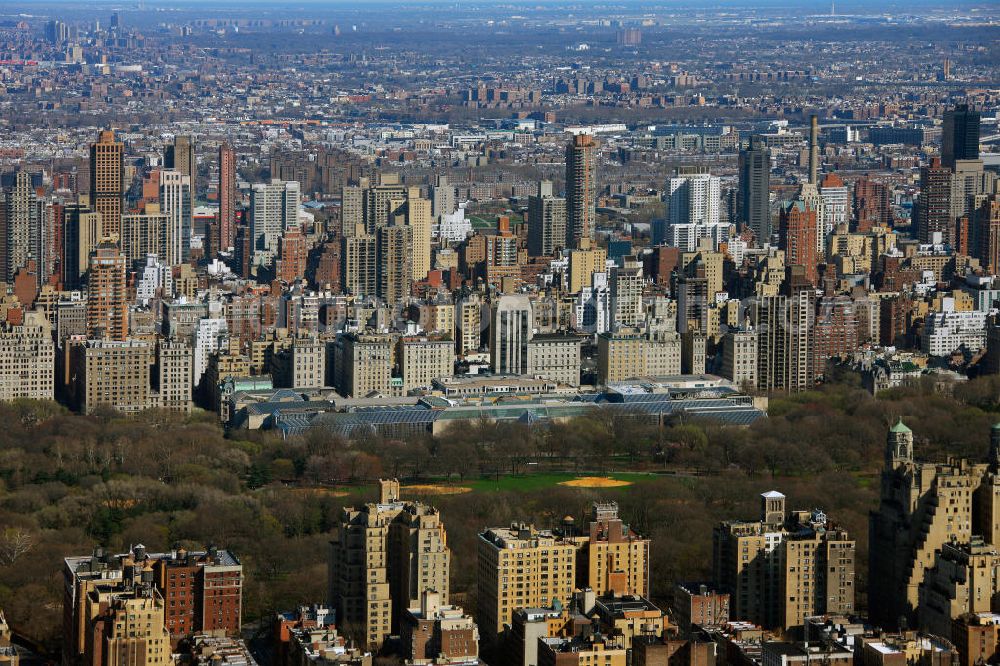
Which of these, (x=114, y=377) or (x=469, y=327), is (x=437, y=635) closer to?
(x=114, y=377)

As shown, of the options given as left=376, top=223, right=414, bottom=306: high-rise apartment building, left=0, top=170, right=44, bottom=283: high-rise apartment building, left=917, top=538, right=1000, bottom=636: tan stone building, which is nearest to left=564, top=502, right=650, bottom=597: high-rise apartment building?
left=917, top=538, right=1000, bottom=636: tan stone building

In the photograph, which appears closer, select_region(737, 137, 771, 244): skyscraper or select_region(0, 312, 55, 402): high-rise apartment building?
select_region(0, 312, 55, 402): high-rise apartment building

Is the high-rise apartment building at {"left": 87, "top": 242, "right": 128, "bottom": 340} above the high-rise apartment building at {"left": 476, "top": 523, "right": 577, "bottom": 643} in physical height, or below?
above

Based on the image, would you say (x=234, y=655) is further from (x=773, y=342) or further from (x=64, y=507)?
(x=773, y=342)

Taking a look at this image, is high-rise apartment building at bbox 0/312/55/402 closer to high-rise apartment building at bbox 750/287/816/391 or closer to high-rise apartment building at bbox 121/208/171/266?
high-rise apartment building at bbox 750/287/816/391

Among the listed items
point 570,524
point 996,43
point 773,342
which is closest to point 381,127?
point 996,43

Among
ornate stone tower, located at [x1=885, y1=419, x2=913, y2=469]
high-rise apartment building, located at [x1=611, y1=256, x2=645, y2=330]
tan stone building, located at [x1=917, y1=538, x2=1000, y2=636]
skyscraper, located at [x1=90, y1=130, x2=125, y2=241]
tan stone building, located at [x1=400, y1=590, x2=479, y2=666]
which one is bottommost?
tan stone building, located at [x1=400, y1=590, x2=479, y2=666]

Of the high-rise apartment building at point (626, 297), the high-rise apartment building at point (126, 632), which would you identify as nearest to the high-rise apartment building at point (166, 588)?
the high-rise apartment building at point (126, 632)

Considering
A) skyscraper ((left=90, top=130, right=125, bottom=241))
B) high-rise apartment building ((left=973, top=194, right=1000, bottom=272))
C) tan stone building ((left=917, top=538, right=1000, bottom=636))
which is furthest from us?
high-rise apartment building ((left=973, top=194, right=1000, bottom=272))
